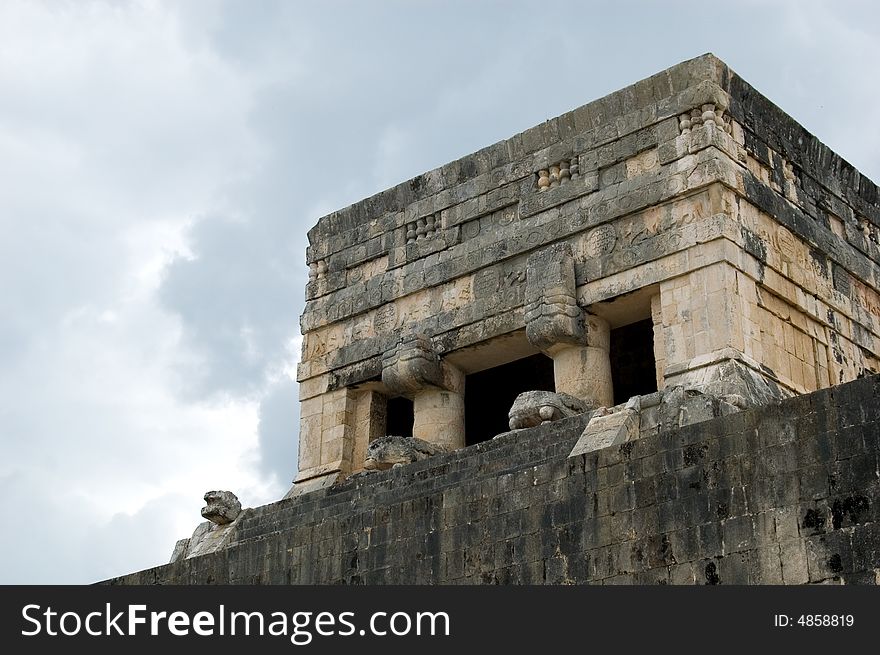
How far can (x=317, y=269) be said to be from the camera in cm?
2231

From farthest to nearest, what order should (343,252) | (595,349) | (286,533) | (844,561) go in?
1. (343,252)
2. (595,349)
3. (286,533)
4. (844,561)

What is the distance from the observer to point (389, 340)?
20.7m

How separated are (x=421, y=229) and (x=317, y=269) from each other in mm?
1954

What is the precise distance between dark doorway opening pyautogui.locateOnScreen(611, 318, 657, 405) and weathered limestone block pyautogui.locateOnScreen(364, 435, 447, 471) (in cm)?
479

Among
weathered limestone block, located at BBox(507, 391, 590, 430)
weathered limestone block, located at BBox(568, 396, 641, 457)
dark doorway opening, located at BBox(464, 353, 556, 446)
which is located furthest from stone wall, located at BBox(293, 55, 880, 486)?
dark doorway opening, located at BBox(464, 353, 556, 446)

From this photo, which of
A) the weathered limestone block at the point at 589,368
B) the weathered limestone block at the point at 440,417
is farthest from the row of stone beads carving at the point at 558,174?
the weathered limestone block at the point at 440,417

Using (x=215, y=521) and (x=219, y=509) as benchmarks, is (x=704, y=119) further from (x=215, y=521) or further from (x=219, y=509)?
(x=215, y=521)

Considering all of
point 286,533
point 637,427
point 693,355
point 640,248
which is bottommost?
point 286,533

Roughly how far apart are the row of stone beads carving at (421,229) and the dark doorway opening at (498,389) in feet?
7.99

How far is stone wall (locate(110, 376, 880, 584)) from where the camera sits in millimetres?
11867

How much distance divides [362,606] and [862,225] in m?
12.1

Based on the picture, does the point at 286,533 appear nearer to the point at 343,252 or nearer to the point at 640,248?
the point at 640,248

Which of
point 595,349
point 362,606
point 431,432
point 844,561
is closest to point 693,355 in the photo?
point 595,349

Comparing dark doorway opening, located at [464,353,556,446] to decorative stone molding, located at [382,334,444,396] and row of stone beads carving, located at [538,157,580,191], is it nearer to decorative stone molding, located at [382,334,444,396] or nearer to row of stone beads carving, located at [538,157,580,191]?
decorative stone molding, located at [382,334,444,396]
